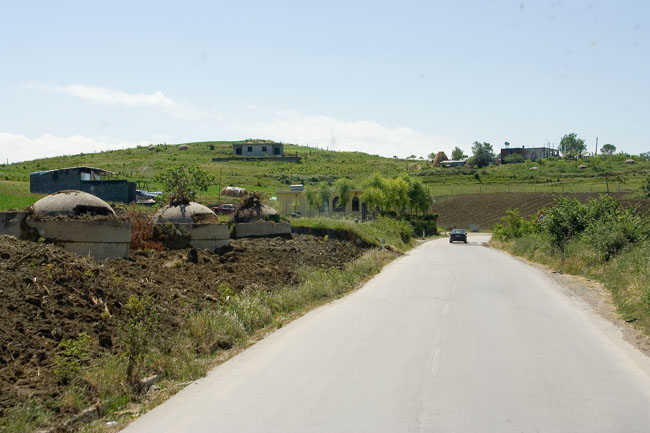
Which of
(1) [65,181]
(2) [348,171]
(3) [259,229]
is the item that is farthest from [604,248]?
(2) [348,171]

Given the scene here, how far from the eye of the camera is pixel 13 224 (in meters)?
17.3

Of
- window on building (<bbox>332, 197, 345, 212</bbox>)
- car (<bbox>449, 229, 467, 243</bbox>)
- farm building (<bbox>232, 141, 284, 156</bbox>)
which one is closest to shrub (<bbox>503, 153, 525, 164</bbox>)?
farm building (<bbox>232, 141, 284, 156</bbox>)

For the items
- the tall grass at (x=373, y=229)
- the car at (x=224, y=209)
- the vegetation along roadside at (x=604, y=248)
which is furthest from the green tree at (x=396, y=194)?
the vegetation along roadside at (x=604, y=248)

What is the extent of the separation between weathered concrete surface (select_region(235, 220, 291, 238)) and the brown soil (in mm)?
12649

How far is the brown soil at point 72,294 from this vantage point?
9070 millimetres

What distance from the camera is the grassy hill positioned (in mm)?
98875

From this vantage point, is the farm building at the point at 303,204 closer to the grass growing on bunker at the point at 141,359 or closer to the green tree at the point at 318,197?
the green tree at the point at 318,197

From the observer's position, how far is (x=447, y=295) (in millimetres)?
19953

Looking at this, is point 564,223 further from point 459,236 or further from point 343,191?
point 343,191

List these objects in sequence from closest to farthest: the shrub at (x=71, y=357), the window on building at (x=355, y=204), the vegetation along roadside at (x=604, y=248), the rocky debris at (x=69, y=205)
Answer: the shrub at (x=71, y=357) < the vegetation along roadside at (x=604, y=248) < the rocky debris at (x=69, y=205) < the window on building at (x=355, y=204)

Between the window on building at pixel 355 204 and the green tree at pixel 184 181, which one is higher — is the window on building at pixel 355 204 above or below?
below

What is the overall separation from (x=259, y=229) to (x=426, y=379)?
86.6 ft

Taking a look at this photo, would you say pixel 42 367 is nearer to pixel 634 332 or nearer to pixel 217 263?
pixel 634 332

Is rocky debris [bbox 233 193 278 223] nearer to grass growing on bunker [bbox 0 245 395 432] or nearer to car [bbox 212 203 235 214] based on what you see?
car [bbox 212 203 235 214]
